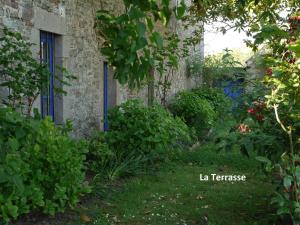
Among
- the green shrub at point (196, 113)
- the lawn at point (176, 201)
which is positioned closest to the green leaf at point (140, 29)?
the lawn at point (176, 201)

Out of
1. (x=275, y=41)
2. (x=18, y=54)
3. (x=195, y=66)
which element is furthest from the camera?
(x=195, y=66)

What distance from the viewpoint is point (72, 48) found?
6918 millimetres

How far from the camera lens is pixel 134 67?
2777 mm

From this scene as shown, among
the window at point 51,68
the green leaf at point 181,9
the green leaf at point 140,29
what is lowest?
the window at point 51,68

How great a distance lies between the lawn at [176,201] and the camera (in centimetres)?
453

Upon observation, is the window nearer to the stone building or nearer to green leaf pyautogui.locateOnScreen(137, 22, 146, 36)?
the stone building

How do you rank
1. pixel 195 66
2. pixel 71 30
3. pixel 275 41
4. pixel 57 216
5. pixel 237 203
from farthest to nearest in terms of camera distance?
pixel 195 66 → pixel 71 30 → pixel 237 203 → pixel 57 216 → pixel 275 41

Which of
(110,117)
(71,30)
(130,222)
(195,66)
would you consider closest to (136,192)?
(130,222)

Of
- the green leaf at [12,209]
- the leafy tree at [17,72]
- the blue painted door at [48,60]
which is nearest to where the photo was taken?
the green leaf at [12,209]

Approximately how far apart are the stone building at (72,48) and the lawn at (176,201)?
1.58 meters

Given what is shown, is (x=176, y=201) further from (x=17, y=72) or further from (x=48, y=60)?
(x=48, y=60)

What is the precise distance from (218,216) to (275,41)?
1942 mm

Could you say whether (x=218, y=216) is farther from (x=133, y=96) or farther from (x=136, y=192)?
(x=133, y=96)

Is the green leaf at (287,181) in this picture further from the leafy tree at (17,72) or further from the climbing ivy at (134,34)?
the leafy tree at (17,72)
